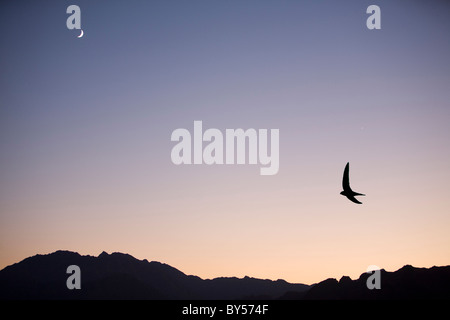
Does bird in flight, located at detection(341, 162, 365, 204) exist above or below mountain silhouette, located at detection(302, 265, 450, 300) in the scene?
above

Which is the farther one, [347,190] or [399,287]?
[399,287]

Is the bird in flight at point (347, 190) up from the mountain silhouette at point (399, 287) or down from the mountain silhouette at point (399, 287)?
up

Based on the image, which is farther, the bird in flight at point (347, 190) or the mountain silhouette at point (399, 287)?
the mountain silhouette at point (399, 287)

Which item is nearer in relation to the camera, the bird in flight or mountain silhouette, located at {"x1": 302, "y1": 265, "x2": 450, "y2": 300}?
the bird in flight

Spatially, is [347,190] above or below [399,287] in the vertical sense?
above
